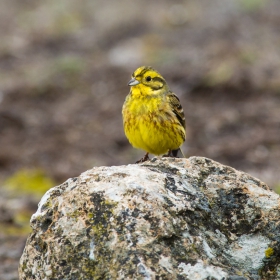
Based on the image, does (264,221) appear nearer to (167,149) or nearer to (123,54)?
(167,149)

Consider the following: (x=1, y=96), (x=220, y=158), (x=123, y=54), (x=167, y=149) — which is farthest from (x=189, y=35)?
(x=167, y=149)

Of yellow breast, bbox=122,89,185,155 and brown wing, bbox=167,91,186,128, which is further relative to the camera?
brown wing, bbox=167,91,186,128

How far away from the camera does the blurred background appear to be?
500 inches

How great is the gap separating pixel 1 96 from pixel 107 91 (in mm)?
2668

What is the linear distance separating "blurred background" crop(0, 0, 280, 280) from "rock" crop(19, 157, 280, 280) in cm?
361

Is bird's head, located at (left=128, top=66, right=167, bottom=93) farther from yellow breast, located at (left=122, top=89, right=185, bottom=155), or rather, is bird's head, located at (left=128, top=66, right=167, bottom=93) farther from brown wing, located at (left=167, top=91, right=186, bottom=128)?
brown wing, located at (left=167, top=91, right=186, bottom=128)

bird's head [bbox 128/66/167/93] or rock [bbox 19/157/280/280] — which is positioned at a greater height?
bird's head [bbox 128/66/167/93]

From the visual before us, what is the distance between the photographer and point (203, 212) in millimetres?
4844

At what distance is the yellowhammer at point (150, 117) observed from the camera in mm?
7590

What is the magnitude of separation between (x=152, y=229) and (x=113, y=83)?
41.2ft

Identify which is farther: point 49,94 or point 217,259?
point 49,94

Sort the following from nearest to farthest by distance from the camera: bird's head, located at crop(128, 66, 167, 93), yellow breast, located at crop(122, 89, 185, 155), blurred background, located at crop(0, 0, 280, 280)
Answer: yellow breast, located at crop(122, 89, 185, 155)
bird's head, located at crop(128, 66, 167, 93)
blurred background, located at crop(0, 0, 280, 280)

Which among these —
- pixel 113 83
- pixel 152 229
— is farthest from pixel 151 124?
pixel 113 83

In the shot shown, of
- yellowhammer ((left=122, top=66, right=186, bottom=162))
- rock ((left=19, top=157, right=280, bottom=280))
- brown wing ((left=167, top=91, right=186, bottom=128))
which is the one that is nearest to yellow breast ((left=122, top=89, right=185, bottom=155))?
yellowhammer ((left=122, top=66, right=186, bottom=162))
